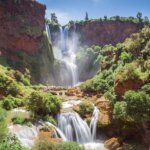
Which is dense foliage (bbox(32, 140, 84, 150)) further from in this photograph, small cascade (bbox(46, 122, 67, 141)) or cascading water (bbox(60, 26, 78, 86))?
cascading water (bbox(60, 26, 78, 86))

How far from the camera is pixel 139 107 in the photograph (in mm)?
29625

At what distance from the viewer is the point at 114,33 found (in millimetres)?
92375

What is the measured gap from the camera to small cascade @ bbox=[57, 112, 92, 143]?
32.9 meters

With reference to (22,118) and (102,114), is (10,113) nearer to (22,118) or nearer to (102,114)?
(22,118)

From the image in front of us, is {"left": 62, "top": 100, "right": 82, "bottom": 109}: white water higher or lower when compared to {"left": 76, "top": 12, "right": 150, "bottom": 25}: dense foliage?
lower

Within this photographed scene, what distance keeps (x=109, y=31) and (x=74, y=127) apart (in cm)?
6229

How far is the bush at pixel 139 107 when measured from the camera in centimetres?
2953

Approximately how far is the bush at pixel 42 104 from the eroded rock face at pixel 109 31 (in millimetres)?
58289

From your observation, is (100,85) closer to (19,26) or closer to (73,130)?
(73,130)

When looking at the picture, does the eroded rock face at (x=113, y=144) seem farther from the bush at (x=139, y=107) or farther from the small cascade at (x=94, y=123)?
the bush at (x=139, y=107)

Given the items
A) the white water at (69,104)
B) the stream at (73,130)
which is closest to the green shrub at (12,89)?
the stream at (73,130)

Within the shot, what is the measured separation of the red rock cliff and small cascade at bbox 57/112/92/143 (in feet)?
92.3

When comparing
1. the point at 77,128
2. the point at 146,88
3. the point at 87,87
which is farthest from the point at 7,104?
the point at 146,88

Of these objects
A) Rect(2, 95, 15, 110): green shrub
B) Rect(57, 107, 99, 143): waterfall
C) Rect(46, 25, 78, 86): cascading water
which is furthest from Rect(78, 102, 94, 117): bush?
Rect(46, 25, 78, 86): cascading water
